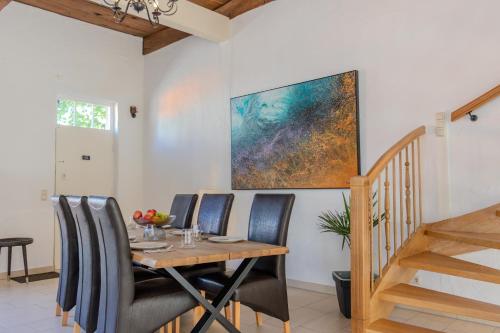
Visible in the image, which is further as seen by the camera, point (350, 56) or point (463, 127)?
point (350, 56)

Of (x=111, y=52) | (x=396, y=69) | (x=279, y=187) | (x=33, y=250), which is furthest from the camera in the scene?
(x=111, y=52)

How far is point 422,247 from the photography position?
3145 mm

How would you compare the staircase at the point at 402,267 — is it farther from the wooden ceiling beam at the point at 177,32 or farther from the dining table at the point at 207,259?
the wooden ceiling beam at the point at 177,32

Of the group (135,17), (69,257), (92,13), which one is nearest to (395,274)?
(69,257)

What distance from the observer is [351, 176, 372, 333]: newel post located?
8.60ft

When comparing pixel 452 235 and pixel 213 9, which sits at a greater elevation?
pixel 213 9

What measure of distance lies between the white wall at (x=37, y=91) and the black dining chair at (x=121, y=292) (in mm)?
3490

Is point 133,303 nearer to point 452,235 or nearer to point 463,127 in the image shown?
point 452,235

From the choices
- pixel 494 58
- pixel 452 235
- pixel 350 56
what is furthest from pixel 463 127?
pixel 350 56

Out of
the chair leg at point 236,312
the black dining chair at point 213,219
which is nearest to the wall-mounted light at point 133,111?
the black dining chair at point 213,219

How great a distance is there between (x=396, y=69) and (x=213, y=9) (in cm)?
270

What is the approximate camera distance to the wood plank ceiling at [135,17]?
525cm

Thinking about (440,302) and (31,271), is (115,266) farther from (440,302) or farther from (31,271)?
(31,271)

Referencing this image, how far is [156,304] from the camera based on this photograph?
7.63 ft
